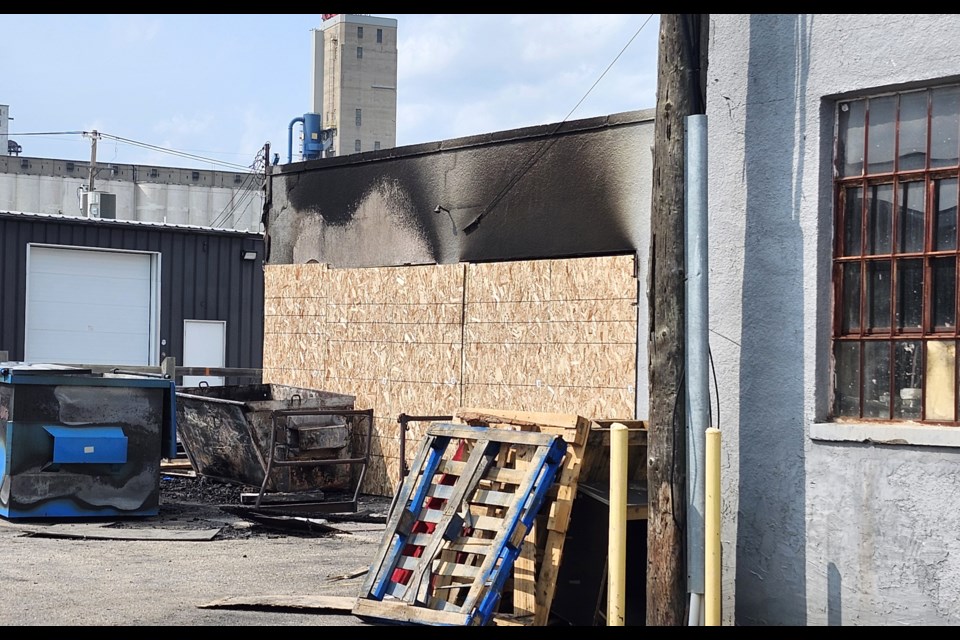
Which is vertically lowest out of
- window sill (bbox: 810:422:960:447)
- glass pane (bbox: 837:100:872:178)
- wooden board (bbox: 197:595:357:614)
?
wooden board (bbox: 197:595:357:614)

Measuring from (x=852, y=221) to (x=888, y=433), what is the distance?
135cm

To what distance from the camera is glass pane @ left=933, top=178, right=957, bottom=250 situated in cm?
689

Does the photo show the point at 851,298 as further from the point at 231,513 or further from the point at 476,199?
the point at 231,513

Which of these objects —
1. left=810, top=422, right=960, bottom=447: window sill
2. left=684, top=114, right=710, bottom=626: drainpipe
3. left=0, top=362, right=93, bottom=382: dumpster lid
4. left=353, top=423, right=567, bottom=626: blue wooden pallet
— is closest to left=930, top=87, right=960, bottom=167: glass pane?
left=684, top=114, right=710, bottom=626: drainpipe

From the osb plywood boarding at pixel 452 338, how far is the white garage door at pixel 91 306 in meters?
12.2

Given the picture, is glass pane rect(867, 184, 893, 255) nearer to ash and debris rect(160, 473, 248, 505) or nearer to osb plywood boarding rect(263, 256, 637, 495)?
osb plywood boarding rect(263, 256, 637, 495)

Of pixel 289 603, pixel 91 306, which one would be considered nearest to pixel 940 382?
pixel 289 603

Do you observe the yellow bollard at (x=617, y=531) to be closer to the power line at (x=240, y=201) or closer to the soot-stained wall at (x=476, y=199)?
the soot-stained wall at (x=476, y=199)

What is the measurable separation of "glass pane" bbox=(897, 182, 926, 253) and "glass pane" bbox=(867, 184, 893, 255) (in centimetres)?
7

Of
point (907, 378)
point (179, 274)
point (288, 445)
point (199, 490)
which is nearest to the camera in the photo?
point (907, 378)

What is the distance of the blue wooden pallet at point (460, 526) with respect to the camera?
7.23m

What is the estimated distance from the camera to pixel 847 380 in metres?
7.26
